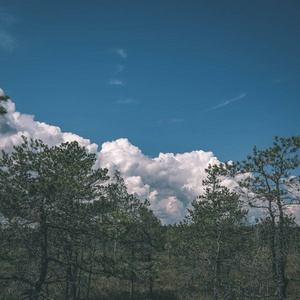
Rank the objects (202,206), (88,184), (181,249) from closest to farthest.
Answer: (88,184), (181,249), (202,206)

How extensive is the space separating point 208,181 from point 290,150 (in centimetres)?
1361

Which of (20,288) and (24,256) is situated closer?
(20,288)

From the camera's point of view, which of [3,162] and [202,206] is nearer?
[3,162]

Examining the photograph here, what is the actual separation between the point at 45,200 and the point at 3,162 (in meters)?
3.10

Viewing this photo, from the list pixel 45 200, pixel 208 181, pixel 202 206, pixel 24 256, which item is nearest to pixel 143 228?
pixel 202 206

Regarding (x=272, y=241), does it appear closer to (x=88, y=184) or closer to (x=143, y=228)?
(x=88, y=184)

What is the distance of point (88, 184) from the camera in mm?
15695

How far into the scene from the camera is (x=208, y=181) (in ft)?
84.4

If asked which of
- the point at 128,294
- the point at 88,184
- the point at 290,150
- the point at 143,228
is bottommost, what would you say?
the point at 128,294

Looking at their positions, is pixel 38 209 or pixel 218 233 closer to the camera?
pixel 38 209

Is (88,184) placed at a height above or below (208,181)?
below

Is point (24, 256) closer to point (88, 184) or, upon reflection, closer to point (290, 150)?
point (88, 184)

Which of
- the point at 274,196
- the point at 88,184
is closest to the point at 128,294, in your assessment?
the point at 88,184

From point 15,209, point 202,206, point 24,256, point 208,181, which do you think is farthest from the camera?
point 208,181
